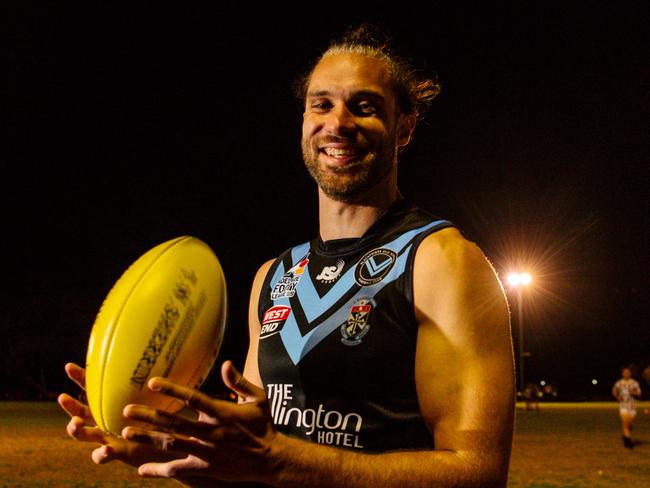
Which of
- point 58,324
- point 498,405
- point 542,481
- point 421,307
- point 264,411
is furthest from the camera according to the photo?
point 58,324

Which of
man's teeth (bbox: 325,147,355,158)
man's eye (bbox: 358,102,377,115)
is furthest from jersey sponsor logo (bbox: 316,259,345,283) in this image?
man's eye (bbox: 358,102,377,115)

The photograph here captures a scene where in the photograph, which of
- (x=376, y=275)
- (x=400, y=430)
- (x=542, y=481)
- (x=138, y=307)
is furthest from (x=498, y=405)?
(x=542, y=481)

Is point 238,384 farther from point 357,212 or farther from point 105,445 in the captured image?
point 357,212

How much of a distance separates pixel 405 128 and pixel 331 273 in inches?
27.6

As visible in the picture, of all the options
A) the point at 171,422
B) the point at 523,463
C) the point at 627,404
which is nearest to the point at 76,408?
the point at 171,422

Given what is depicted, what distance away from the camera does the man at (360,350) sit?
61.4 inches

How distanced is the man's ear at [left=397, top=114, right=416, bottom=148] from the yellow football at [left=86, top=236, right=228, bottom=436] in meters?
0.96

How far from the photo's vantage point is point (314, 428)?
223 cm

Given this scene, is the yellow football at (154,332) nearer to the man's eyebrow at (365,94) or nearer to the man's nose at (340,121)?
the man's nose at (340,121)

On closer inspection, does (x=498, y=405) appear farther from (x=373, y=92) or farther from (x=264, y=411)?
(x=373, y=92)

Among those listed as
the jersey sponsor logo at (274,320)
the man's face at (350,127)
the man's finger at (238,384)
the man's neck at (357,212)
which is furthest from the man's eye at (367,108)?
the man's finger at (238,384)

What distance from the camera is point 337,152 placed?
252cm

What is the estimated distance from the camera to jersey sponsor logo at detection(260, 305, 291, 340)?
2518 millimetres

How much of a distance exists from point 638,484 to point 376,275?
9261 mm
